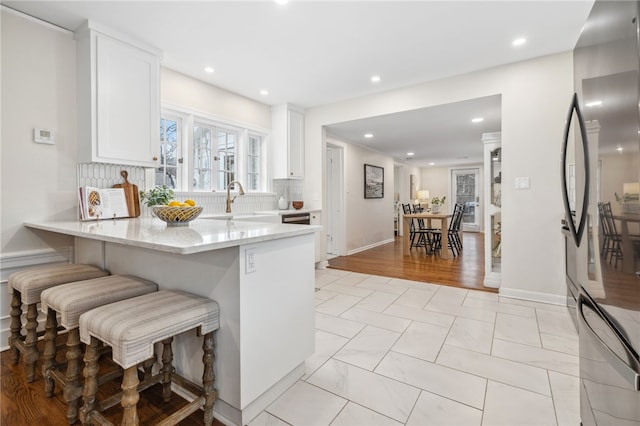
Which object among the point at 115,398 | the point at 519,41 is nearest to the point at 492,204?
the point at 519,41

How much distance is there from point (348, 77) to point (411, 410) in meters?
3.37

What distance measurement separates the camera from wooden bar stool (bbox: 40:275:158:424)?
4.70 feet

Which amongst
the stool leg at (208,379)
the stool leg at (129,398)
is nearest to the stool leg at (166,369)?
the stool leg at (208,379)

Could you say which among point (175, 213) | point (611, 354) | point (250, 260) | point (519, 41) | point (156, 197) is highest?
point (519, 41)

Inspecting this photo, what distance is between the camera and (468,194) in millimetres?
9891

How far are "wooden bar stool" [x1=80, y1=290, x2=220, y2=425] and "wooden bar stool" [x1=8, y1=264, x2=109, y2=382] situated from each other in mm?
775

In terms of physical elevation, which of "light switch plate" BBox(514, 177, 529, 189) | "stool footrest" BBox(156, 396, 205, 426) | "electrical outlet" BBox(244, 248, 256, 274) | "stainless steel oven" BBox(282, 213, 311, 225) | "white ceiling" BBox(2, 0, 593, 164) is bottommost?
"stool footrest" BBox(156, 396, 205, 426)

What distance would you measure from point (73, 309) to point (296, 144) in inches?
146

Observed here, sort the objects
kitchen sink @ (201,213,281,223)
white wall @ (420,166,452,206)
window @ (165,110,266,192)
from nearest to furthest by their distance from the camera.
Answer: window @ (165,110,266,192) < kitchen sink @ (201,213,281,223) < white wall @ (420,166,452,206)

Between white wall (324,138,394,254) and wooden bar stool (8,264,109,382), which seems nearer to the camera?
wooden bar stool (8,264,109,382)

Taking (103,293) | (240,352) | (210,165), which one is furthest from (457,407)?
(210,165)

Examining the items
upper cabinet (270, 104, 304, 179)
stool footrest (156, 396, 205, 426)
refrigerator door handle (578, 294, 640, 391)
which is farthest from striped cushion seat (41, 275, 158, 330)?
upper cabinet (270, 104, 304, 179)

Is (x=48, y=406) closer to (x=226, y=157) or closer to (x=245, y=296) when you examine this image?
(x=245, y=296)

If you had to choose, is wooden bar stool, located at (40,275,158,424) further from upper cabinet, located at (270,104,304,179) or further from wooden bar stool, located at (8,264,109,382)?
upper cabinet, located at (270,104,304,179)
